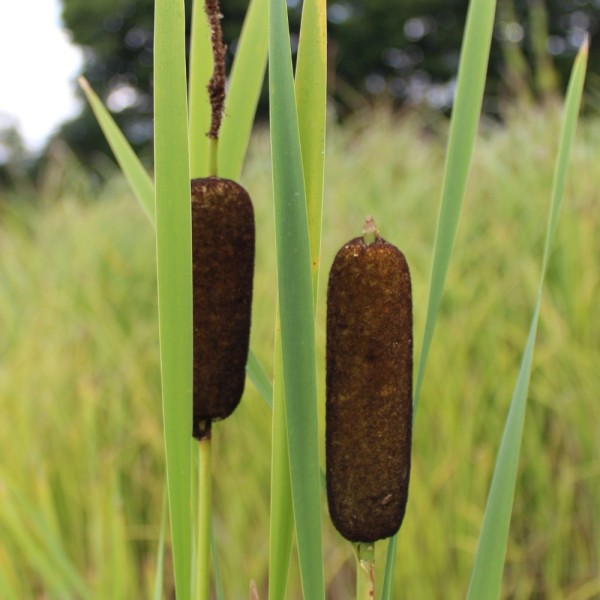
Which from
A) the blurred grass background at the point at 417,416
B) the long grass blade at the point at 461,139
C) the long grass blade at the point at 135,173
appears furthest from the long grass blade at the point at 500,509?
the blurred grass background at the point at 417,416

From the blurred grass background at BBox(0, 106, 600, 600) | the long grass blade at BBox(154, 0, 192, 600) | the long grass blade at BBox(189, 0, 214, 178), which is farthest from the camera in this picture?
the blurred grass background at BBox(0, 106, 600, 600)

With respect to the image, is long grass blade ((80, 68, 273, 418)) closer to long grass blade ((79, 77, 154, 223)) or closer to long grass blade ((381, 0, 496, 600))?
long grass blade ((79, 77, 154, 223))

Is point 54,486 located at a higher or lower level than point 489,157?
lower

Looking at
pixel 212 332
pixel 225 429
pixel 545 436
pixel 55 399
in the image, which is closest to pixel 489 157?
pixel 545 436

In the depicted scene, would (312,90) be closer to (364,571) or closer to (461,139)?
(461,139)

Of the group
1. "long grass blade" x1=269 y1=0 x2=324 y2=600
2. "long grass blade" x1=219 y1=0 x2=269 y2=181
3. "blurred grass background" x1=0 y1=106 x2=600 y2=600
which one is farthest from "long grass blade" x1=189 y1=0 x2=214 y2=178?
"blurred grass background" x1=0 y1=106 x2=600 y2=600

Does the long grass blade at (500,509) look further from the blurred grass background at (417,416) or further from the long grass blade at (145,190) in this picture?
the blurred grass background at (417,416)

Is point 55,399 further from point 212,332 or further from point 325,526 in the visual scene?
point 212,332
